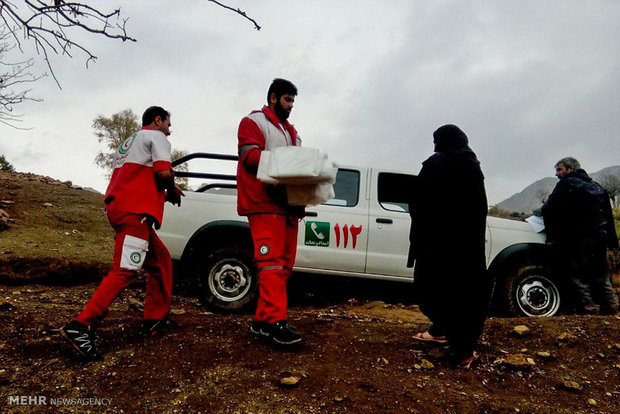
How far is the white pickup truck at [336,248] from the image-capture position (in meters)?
4.23

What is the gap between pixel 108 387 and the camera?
222cm

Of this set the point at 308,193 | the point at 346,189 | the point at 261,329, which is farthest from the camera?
the point at 346,189

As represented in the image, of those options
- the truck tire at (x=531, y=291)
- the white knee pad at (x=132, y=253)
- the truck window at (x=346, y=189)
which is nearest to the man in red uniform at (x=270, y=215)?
the white knee pad at (x=132, y=253)

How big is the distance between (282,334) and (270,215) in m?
0.79

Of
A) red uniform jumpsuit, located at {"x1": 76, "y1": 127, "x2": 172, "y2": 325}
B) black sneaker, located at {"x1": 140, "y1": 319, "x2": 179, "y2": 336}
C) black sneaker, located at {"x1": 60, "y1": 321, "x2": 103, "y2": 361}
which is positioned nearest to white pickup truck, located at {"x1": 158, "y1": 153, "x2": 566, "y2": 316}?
black sneaker, located at {"x1": 140, "y1": 319, "x2": 179, "y2": 336}

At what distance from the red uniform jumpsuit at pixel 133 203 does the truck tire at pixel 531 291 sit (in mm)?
3699

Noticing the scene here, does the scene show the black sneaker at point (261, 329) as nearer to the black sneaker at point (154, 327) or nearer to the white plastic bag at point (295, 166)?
the black sneaker at point (154, 327)

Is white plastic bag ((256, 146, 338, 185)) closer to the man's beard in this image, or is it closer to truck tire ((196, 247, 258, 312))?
the man's beard

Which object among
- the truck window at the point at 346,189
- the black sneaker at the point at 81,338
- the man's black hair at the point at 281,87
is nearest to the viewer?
the black sneaker at the point at 81,338

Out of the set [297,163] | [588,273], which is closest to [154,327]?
[297,163]

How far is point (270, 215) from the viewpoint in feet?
9.09

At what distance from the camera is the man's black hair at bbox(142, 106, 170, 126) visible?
3.01 metres

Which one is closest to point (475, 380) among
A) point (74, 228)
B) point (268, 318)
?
point (268, 318)

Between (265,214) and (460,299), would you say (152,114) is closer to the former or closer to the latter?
(265,214)
